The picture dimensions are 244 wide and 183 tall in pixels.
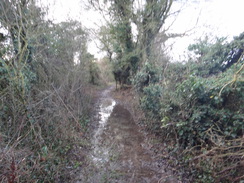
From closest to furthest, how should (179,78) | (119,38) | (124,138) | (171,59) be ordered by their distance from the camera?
(179,78)
(124,138)
(171,59)
(119,38)

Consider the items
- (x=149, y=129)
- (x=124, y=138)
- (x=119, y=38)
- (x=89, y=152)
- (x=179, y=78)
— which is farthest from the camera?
(x=119, y=38)

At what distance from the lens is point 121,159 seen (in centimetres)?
491

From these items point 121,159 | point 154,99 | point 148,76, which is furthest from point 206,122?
point 148,76

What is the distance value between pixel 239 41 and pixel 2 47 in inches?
383

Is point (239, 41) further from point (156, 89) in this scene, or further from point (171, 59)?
point (156, 89)

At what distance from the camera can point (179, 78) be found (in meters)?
6.12

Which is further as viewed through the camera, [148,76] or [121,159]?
[148,76]

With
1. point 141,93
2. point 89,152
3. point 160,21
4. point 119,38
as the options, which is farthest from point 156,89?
point 119,38

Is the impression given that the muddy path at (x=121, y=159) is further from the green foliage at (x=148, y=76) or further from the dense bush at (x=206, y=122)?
the green foliage at (x=148, y=76)

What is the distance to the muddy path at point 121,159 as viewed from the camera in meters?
4.00

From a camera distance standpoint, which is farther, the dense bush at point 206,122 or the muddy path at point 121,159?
the muddy path at point 121,159

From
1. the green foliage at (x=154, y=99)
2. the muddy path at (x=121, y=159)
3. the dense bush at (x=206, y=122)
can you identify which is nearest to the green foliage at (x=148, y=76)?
the green foliage at (x=154, y=99)

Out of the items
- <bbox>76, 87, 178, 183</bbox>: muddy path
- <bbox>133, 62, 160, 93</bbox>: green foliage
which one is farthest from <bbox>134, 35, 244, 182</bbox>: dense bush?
<bbox>133, 62, 160, 93</bbox>: green foliage

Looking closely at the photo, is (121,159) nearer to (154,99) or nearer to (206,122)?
(206,122)
